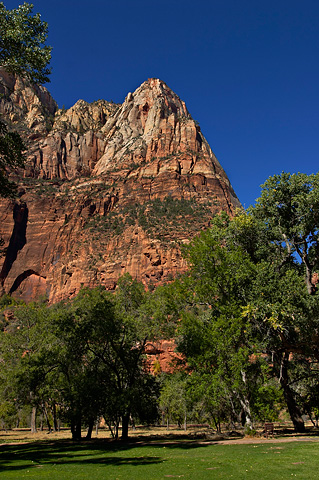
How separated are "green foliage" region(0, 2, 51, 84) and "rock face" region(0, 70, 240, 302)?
65696 mm

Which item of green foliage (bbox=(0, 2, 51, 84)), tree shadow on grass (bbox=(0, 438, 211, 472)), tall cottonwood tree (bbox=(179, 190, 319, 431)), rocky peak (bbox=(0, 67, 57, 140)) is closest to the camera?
tree shadow on grass (bbox=(0, 438, 211, 472))

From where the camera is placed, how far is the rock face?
90.1 meters

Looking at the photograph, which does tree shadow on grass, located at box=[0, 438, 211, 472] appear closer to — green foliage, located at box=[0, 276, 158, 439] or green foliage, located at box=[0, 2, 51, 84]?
green foliage, located at box=[0, 276, 158, 439]

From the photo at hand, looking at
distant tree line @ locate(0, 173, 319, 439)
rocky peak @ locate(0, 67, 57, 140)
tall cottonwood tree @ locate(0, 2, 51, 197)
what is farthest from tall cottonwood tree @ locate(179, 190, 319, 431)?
rocky peak @ locate(0, 67, 57, 140)

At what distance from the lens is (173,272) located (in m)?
80.2

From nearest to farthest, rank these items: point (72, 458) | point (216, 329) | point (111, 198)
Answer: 1. point (72, 458)
2. point (216, 329)
3. point (111, 198)

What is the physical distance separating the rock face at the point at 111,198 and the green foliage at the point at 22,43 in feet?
216

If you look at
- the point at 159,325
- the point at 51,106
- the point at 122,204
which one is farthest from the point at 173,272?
the point at 51,106

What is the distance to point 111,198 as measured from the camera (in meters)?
111

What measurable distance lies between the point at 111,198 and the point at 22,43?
3803 inches

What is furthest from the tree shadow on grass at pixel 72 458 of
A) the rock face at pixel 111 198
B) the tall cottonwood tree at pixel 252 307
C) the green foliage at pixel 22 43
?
the rock face at pixel 111 198

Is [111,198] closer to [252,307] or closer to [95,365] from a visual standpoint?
[95,365]

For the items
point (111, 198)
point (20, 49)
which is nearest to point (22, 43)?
point (20, 49)

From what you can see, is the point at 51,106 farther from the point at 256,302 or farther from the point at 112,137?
the point at 256,302
